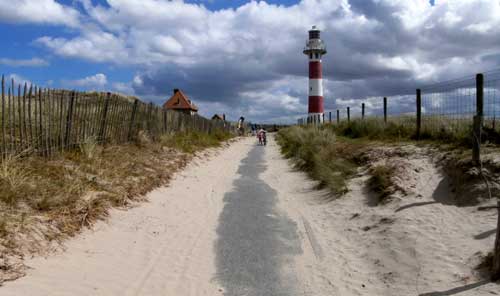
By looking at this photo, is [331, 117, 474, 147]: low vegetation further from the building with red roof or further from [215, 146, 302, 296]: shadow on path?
the building with red roof

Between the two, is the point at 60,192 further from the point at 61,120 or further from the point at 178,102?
the point at 178,102

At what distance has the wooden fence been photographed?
7.84 m

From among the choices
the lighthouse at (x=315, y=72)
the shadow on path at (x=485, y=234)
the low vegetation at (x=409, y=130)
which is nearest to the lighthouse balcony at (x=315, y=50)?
the lighthouse at (x=315, y=72)

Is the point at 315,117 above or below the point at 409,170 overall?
above

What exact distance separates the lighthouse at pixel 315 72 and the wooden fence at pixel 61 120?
90.1 feet

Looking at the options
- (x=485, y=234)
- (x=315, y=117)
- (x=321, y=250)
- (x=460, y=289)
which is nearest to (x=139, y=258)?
(x=321, y=250)

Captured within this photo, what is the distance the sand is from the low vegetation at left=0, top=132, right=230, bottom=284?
0.78ft

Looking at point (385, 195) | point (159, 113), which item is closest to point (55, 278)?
point (385, 195)

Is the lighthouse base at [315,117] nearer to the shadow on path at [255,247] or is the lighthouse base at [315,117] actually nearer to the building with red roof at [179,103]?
the building with red roof at [179,103]

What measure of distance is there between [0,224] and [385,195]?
5969mm

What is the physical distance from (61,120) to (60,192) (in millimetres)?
3424

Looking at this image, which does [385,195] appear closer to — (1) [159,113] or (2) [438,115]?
(2) [438,115]

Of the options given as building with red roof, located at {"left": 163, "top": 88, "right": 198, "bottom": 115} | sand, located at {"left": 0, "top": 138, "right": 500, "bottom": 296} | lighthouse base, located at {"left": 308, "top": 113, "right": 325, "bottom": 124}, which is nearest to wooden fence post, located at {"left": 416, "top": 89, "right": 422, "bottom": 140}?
sand, located at {"left": 0, "top": 138, "right": 500, "bottom": 296}

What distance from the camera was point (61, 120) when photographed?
9570mm
